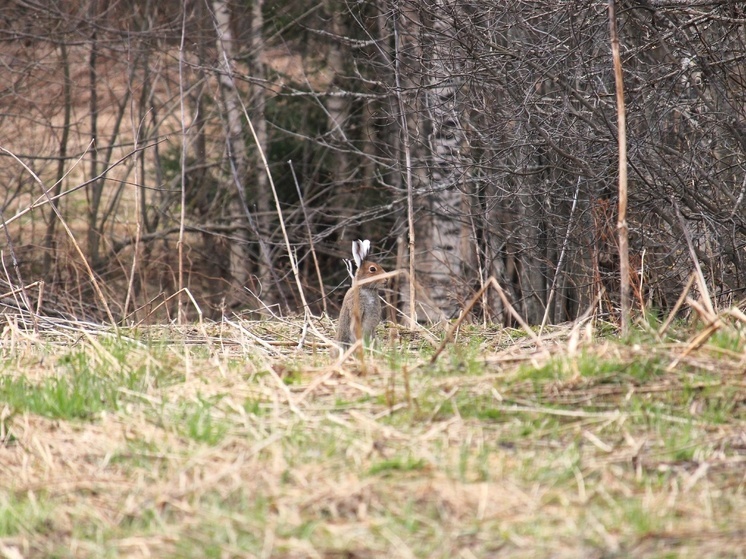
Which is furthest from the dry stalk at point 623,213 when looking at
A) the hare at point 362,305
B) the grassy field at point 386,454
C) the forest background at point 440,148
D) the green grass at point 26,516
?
the green grass at point 26,516

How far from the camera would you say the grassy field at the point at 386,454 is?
2846 mm

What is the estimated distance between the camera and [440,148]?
10711 millimetres

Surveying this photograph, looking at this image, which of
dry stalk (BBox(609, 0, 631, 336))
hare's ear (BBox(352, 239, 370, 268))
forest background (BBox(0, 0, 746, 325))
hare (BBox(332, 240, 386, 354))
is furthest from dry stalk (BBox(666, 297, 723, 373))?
hare's ear (BBox(352, 239, 370, 268))

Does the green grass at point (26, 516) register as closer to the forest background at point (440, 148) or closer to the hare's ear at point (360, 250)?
the forest background at point (440, 148)

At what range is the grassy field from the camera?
112 inches

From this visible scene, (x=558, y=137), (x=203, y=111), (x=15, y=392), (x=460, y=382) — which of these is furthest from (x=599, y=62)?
(x=203, y=111)

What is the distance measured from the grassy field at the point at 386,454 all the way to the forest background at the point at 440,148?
26.6 inches

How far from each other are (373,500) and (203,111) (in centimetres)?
1107

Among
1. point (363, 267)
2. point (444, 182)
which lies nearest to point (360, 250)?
point (363, 267)

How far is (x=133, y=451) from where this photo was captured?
3521mm

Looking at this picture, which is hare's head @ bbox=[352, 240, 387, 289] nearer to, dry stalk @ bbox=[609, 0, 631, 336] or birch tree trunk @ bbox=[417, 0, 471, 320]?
birch tree trunk @ bbox=[417, 0, 471, 320]

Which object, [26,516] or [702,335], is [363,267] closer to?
[702,335]

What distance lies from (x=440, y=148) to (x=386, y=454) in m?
7.70

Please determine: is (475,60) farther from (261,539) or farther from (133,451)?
(261,539)
